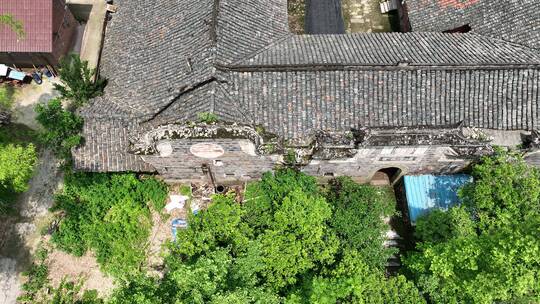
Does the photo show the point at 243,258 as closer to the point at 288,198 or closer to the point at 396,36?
the point at 288,198

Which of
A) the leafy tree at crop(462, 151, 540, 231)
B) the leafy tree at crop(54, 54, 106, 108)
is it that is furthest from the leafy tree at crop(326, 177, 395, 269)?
the leafy tree at crop(54, 54, 106, 108)

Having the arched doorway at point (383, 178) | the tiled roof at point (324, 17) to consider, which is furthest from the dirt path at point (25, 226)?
the arched doorway at point (383, 178)

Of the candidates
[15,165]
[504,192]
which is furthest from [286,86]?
[15,165]

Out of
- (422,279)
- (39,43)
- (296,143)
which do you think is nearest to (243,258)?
(296,143)

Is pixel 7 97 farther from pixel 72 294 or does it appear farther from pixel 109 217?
pixel 72 294

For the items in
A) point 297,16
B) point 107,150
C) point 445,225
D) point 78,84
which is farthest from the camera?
point 297,16

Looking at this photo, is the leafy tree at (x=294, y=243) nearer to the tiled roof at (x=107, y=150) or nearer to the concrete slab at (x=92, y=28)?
the tiled roof at (x=107, y=150)
